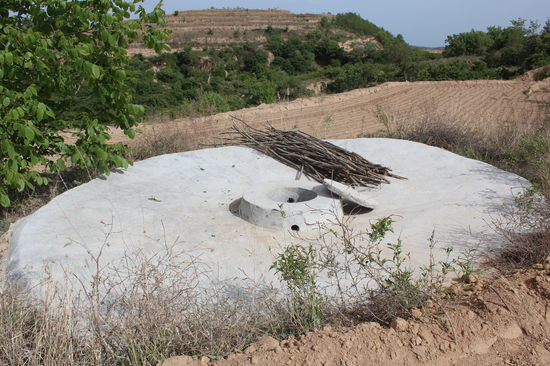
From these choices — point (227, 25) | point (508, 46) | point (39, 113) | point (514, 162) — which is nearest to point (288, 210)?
point (39, 113)

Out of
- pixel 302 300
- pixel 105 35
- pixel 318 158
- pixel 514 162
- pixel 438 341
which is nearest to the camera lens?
pixel 438 341

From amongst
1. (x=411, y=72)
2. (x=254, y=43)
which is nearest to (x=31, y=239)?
(x=411, y=72)

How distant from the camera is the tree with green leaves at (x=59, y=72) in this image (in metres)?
4.19

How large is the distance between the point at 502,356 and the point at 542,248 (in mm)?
1689

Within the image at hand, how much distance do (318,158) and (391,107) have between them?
41.9ft

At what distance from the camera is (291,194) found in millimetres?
6402

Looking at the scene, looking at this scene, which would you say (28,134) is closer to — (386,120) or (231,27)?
(386,120)

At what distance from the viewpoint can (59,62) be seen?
15.5 ft

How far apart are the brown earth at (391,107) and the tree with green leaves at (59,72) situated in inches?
221

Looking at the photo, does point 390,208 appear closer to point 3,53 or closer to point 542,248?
point 542,248

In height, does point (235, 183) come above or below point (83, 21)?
below

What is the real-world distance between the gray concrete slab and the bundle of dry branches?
0.75ft

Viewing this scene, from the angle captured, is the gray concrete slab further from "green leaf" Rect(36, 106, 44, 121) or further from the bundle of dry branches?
"green leaf" Rect(36, 106, 44, 121)

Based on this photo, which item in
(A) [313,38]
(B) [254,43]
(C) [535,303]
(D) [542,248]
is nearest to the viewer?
(C) [535,303]
